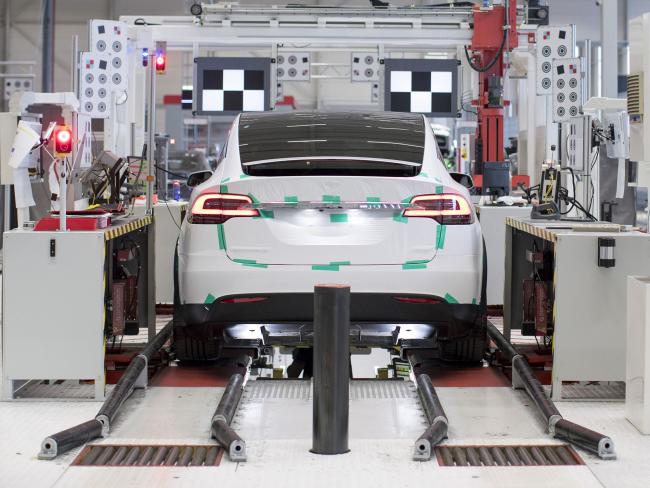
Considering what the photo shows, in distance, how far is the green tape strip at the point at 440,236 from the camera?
5.84m

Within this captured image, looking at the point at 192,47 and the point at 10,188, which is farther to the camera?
the point at 10,188

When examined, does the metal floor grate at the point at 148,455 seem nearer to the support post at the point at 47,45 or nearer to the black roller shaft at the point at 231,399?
the black roller shaft at the point at 231,399

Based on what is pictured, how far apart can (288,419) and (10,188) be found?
11.0 meters

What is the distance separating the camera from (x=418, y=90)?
1363cm

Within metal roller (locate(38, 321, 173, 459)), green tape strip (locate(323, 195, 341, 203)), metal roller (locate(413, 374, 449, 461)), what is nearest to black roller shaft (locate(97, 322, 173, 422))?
metal roller (locate(38, 321, 173, 459))

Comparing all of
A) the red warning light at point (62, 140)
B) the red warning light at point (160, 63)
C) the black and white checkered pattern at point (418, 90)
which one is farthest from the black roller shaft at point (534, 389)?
the black and white checkered pattern at point (418, 90)

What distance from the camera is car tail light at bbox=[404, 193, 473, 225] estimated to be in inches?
230

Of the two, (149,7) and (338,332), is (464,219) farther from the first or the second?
(149,7)

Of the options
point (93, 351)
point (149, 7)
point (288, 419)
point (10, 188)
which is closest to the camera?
point (288, 419)

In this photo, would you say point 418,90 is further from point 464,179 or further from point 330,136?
point 330,136

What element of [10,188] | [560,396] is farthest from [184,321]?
[10,188]

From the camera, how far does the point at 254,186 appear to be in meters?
5.84

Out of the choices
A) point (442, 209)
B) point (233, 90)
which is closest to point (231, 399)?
point (442, 209)

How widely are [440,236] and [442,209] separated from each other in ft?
0.51
